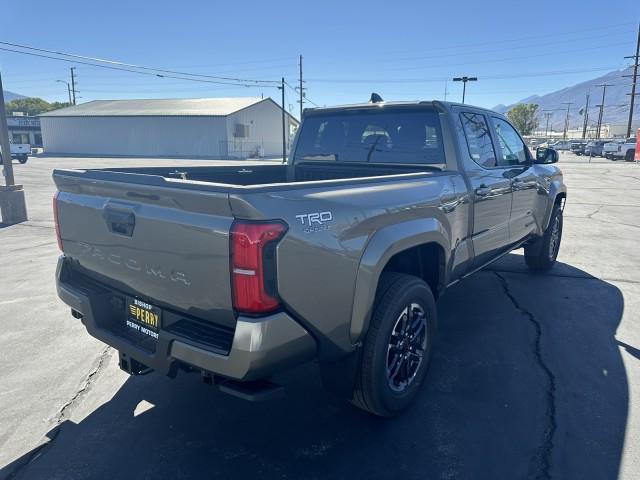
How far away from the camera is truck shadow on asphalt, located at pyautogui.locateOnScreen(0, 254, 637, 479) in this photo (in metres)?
2.58

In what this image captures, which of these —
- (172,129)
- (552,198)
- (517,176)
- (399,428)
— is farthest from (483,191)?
(172,129)

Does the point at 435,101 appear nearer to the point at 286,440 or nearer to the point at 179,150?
the point at 286,440

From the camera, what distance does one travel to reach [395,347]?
3.01m

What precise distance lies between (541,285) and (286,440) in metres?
4.21

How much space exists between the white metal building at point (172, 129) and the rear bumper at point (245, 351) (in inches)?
1854

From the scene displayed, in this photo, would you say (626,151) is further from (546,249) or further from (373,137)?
(373,137)

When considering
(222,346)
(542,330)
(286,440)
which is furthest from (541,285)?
(222,346)

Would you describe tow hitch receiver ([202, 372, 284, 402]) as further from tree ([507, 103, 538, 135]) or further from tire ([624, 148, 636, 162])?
tree ([507, 103, 538, 135])

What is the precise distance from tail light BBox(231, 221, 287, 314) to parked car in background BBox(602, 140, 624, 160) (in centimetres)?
4612

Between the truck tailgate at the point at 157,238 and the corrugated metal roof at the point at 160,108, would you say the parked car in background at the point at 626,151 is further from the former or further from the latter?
the truck tailgate at the point at 157,238

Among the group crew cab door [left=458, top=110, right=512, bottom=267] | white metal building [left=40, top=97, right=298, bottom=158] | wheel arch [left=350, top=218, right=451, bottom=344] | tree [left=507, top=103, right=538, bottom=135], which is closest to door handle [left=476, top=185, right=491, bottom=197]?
crew cab door [left=458, top=110, right=512, bottom=267]

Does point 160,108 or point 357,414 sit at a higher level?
point 160,108

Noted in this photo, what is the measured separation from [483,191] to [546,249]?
267 cm

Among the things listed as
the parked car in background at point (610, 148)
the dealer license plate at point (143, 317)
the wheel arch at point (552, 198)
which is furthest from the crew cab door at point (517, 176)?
the parked car in background at point (610, 148)
